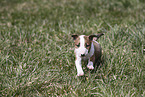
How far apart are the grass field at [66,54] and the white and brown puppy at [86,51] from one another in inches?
7.6

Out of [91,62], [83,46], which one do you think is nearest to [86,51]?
[83,46]

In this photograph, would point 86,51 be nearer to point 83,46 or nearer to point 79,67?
point 83,46

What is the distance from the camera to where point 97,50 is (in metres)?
3.98

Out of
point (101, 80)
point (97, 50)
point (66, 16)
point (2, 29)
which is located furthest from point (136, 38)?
point (2, 29)

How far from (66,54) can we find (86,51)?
0.98 m

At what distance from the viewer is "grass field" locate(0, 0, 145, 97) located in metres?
3.58

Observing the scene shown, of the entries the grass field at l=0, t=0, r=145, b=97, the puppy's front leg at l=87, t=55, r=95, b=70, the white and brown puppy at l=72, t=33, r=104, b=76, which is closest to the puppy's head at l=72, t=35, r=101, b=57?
the white and brown puppy at l=72, t=33, r=104, b=76

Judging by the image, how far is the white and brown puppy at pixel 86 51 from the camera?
3418mm

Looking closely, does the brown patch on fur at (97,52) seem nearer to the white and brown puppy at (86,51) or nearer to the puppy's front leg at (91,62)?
the white and brown puppy at (86,51)

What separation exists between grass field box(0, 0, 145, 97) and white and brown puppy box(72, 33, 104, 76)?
0.63ft

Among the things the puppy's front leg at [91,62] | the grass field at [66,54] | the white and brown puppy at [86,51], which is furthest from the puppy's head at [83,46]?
the grass field at [66,54]

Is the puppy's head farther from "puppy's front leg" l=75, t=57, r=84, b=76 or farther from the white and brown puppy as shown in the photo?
"puppy's front leg" l=75, t=57, r=84, b=76

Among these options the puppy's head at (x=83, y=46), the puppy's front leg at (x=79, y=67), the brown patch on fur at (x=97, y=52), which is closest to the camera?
the puppy's head at (x=83, y=46)

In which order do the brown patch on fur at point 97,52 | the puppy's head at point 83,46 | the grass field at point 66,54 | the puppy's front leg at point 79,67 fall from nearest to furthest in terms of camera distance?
the puppy's head at point 83,46 < the grass field at point 66,54 < the puppy's front leg at point 79,67 < the brown patch on fur at point 97,52
